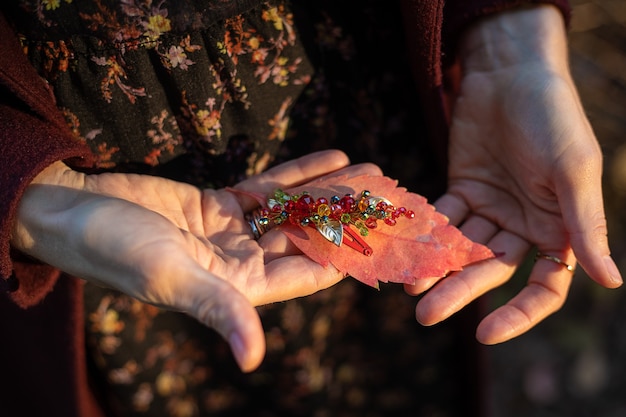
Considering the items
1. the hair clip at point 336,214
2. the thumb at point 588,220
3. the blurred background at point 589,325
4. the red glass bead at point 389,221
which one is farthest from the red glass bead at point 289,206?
the blurred background at point 589,325

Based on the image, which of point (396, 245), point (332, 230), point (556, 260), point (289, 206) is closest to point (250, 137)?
point (289, 206)

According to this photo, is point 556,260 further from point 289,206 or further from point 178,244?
point 178,244

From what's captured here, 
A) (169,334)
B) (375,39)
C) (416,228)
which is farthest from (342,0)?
(169,334)

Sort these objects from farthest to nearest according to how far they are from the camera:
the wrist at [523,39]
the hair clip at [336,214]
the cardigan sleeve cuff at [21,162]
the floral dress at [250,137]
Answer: the wrist at [523,39], the hair clip at [336,214], the floral dress at [250,137], the cardigan sleeve cuff at [21,162]

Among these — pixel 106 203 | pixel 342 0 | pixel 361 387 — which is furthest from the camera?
pixel 361 387

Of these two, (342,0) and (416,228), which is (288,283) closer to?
(416,228)

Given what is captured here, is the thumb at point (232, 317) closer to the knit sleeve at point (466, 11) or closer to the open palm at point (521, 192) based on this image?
the open palm at point (521, 192)

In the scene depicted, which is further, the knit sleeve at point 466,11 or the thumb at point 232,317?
the knit sleeve at point 466,11

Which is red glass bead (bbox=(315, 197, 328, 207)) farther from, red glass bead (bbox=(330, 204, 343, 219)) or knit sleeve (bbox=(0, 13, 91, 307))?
knit sleeve (bbox=(0, 13, 91, 307))
